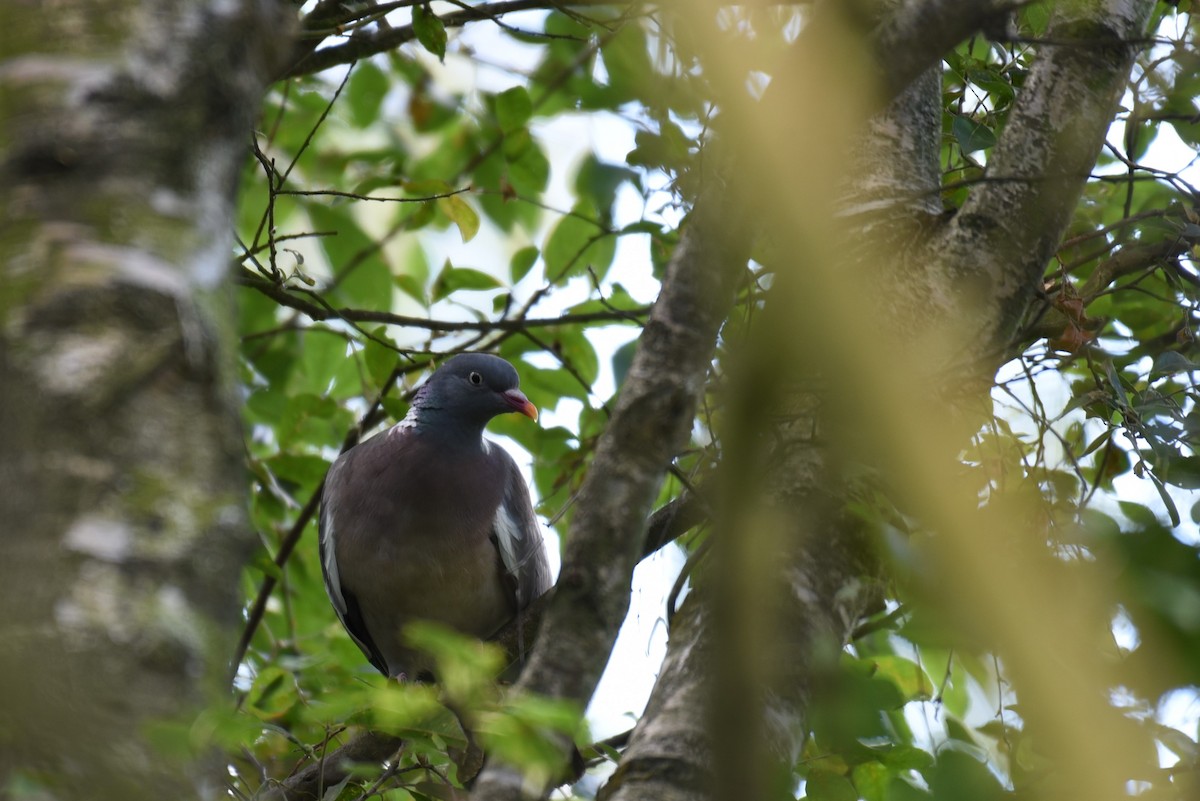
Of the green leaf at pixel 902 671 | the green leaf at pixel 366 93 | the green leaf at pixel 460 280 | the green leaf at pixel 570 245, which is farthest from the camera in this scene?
the green leaf at pixel 366 93

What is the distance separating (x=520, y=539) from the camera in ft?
15.4

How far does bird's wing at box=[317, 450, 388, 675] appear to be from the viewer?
14.9ft

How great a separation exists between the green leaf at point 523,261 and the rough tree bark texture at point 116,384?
2780mm

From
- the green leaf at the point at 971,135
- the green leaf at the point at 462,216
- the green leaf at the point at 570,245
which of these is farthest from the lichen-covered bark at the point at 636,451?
the green leaf at the point at 570,245

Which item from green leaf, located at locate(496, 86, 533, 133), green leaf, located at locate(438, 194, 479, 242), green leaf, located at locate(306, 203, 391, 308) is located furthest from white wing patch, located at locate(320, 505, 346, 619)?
green leaf, located at locate(496, 86, 533, 133)

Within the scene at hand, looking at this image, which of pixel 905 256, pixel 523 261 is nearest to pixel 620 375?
pixel 523 261

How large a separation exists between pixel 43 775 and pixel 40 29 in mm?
862

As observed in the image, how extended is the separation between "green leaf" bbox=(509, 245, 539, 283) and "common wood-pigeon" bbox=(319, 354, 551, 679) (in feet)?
1.88

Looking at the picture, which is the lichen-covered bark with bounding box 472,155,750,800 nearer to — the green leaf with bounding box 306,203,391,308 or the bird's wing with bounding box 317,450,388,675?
the bird's wing with bounding box 317,450,388,675

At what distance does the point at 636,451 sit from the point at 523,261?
281 cm

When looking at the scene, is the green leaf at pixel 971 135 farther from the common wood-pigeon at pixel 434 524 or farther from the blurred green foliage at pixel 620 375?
the common wood-pigeon at pixel 434 524

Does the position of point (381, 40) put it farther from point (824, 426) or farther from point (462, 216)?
point (824, 426)

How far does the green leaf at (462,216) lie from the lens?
3900 millimetres

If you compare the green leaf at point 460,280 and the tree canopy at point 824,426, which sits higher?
the green leaf at point 460,280
